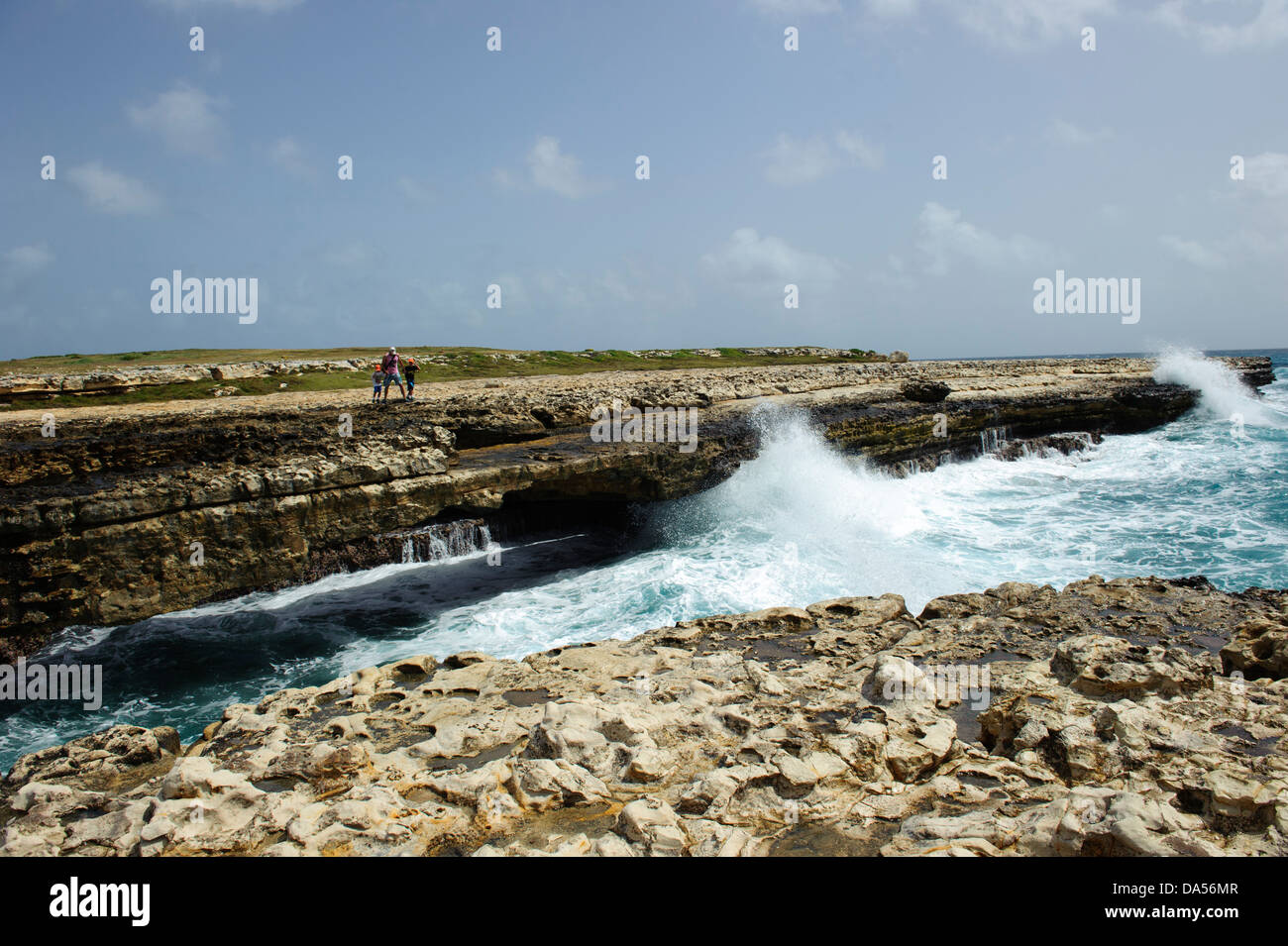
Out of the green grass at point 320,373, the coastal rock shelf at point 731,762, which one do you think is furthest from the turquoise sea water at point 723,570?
the green grass at point 320,373

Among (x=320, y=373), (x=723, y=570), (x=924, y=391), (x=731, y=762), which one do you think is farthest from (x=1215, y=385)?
(x=320, y=373)

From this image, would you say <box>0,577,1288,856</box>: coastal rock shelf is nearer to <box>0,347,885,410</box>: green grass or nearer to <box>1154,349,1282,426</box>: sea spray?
<box>0,347,885,410</box>: green grass

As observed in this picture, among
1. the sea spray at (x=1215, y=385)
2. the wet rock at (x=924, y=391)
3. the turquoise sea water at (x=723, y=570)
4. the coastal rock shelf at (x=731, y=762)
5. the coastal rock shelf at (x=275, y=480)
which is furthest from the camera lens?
the sea spray at (x=1215, y=385)

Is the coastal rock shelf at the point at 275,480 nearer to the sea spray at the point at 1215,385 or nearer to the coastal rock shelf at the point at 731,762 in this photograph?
the coastal rock shelf at the point at 731,762

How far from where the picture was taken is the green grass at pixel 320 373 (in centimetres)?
2589

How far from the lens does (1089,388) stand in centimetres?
3444

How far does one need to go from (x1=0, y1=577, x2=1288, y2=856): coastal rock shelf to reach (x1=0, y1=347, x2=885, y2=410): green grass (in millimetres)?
23447

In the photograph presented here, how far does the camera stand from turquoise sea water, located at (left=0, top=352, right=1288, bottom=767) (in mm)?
11523

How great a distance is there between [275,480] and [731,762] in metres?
10.7

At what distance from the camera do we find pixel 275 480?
1251 cm

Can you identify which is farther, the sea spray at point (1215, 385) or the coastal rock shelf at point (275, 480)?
the sea spray at point (1215, 385)

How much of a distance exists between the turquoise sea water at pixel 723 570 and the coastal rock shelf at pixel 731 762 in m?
4.40

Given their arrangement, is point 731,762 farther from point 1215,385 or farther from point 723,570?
point 1215,385
